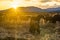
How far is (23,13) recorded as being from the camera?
2.51m

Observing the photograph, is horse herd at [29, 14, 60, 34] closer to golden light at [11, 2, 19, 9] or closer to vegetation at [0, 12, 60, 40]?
vegetation at [0, 12, 60, 40]

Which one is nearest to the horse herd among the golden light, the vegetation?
the vegetation

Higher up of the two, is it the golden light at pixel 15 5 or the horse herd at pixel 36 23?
the golden light at pixel 15 5

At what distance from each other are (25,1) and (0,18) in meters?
0.44

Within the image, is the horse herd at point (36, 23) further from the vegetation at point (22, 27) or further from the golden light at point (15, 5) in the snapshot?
the golden light at point (15, 5)

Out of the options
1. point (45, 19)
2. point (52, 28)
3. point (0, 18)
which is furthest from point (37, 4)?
A: point (0, 18)

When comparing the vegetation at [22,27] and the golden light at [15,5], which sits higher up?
the golden light at [15,5]

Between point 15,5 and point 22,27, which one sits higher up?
point 15,5

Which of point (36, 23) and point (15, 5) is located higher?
point (15, 5)

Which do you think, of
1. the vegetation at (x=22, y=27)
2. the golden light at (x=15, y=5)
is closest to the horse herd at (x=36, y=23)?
the vegetation at (x=22, y=27)

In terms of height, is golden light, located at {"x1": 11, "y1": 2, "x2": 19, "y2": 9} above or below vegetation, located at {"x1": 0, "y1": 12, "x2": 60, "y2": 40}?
above

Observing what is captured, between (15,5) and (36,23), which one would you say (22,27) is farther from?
(15,5)

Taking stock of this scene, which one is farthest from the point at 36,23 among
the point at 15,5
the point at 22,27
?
the point at 15,5

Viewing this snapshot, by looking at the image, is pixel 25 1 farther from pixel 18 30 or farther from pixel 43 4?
pixel 18 30
